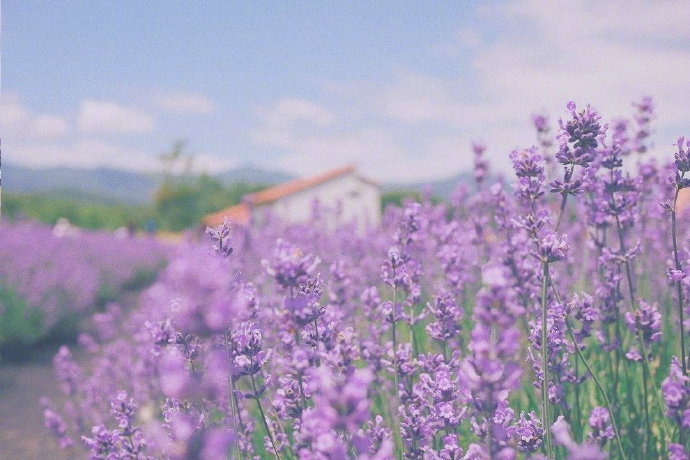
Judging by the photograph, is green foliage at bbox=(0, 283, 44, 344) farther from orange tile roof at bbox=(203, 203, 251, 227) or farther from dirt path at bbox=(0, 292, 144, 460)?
orange tile roof at bbox=(203, 203, 251, 227)

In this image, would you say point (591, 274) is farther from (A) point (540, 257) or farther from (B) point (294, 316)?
(B) point (294, 316)

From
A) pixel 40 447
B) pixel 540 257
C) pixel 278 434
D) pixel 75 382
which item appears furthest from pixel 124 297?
pixel 540 257

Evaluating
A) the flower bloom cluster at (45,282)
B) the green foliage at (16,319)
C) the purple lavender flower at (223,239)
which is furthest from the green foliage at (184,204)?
the purple lavender flower at (223,239)

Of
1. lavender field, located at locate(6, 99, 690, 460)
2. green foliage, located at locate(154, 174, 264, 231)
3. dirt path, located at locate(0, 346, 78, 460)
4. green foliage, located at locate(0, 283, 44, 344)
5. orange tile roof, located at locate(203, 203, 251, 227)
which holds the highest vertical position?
green foliage, located at locate(154, 174, 264, 231)

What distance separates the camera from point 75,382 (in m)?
4.04

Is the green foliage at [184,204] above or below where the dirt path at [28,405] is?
above

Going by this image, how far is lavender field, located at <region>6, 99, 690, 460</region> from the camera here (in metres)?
1.11

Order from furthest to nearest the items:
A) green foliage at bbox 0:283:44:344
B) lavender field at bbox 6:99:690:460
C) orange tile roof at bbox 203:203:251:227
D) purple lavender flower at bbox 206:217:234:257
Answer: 1. orange tile roof at bbox 203:203:251:227
2. green foliage at bbox 0:283:44:344
3. purple lavender flower at bbox 206:217:234:257
4. lavender field at bbox 6:99:690:460

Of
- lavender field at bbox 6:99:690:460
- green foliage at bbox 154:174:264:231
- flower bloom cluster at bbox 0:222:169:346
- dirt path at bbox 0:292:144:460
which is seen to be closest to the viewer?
lavender field at bbox 6:99:690:460

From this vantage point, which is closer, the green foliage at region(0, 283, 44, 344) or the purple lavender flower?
the purple lavender flower

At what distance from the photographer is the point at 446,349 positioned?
2.84m

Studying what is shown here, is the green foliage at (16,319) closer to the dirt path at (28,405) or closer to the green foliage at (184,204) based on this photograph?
the dirt path at (28,405)

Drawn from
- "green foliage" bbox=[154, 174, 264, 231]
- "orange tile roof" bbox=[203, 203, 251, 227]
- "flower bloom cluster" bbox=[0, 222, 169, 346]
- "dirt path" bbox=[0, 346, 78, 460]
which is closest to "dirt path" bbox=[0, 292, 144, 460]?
"dirt path" bbox=[0, 346, 78, 460]

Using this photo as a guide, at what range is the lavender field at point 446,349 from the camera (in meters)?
1.11
